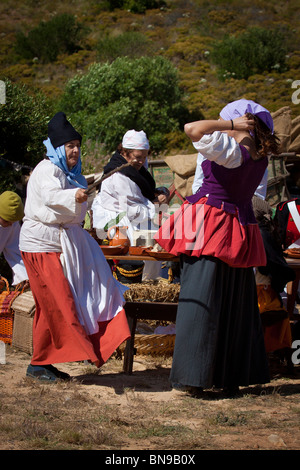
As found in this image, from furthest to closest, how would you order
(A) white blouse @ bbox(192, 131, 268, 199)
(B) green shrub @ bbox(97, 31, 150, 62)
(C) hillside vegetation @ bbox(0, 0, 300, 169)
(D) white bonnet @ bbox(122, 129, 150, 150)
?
(B) green shrub @ bbox(97, 31, 150, 62)
(C) hillside vegetation @ bbox(0, 0, 300, 169)
(D) white bonnet @ bbox(122, 129, 150, 150)
(A) white blouse @ bbox(192, 131, 268, 199)

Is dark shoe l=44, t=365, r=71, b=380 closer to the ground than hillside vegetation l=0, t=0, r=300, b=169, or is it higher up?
closer to the ground

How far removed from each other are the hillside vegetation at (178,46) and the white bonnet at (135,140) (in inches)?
461

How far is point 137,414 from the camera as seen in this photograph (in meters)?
3.81

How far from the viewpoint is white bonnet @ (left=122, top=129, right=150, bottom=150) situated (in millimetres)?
6915

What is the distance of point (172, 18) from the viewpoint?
35938 millimetres

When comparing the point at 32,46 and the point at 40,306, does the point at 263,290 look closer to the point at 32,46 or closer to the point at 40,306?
the point at 40,306

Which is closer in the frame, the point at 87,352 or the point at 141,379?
the point at 87,352

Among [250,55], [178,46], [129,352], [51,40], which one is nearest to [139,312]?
[129,352]

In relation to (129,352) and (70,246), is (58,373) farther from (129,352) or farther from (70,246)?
(70,246)

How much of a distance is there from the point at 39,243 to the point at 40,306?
46cm

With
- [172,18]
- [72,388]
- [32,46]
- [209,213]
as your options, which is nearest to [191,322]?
[209,213]

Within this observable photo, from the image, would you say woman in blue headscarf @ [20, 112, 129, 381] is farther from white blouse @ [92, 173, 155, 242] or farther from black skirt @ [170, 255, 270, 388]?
white blouse @ [92, 173, 155, 242]

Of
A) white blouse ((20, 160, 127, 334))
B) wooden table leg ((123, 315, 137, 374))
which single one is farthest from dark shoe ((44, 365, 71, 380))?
wooden table leg ((123, 315, 137, 374))

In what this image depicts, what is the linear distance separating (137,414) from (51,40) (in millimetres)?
30878
